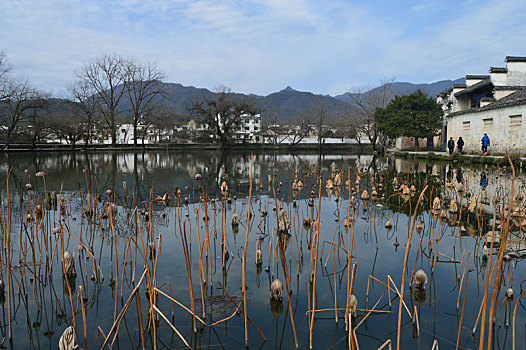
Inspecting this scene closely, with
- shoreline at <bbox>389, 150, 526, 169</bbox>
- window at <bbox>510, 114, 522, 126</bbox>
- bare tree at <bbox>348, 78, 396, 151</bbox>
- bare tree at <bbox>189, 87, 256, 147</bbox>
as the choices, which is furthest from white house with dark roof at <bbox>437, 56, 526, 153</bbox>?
bare tree at <bbox>189, 87, 256, 147</bbox>

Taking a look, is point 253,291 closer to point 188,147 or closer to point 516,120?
point 516,120

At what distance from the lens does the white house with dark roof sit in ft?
79.9

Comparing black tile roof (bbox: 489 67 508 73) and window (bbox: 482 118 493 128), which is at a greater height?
black tile roof (bbox: 489 67 508 73)

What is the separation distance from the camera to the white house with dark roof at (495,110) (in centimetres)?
2434

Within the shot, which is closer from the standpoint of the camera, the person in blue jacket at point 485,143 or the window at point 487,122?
the person in blue jacket at point 485,143

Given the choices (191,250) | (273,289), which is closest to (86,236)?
(191,250)

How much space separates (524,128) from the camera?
76.6 feet

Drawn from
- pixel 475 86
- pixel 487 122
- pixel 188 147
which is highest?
pixel 475 86

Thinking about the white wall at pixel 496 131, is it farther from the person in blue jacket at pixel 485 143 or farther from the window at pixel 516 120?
the person in blue jacket at pixel 485 143

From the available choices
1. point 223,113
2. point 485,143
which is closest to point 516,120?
point 485,143

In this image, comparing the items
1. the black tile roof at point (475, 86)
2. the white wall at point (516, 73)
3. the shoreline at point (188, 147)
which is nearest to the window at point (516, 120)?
the white wall at point (516, 73)

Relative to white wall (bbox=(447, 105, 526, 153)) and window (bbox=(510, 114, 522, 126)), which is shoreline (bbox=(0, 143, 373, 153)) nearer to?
white wall (bbox=(447, 105, 526, 153))

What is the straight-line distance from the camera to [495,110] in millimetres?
26406

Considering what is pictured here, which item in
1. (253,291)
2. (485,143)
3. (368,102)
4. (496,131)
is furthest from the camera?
(368,102)
